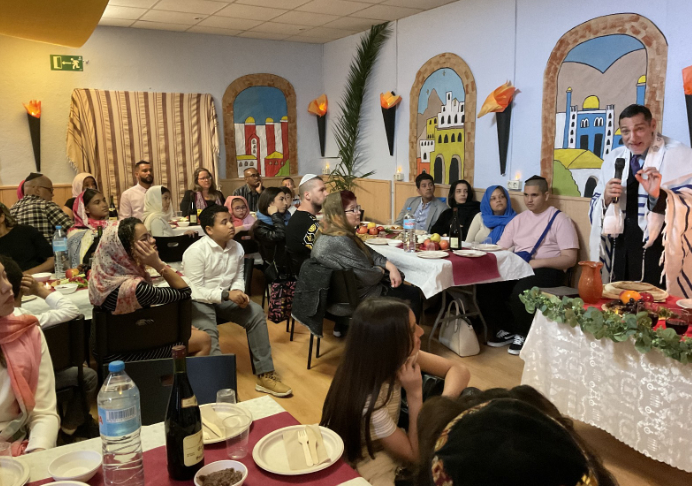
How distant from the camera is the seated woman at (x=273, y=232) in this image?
14.9ft

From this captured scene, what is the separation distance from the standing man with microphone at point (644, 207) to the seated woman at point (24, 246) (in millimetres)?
3801

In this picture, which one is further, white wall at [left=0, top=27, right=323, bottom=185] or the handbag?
white wall at [left=0, top=27, right=323, bottom=185]

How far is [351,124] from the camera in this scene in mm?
7445

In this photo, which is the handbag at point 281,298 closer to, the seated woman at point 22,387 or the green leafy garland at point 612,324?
the green leafy garland at point 612,324

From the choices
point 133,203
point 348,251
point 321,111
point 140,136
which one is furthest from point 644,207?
point 140,136

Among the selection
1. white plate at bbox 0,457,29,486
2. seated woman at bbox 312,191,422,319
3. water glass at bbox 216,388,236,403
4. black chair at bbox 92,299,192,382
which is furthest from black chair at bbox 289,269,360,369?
white plate at bbox 0,457,29,486

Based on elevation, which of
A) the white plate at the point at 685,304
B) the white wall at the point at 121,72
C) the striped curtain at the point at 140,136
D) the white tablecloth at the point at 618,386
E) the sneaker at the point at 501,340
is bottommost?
the sneaker at the point at 501,340

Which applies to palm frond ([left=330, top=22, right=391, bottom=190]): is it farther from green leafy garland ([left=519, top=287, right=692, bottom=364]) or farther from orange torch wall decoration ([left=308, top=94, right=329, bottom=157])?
green leafy garland ([left=519, top=287, right=692, bottom=364])

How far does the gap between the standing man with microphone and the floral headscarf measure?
2.69 m

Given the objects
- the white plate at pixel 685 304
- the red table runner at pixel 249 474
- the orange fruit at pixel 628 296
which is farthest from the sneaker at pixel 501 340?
the red table runner at pixel 249 474

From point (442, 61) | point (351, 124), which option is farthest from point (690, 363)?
point (351, 124)

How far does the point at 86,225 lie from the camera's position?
4215 millimetres

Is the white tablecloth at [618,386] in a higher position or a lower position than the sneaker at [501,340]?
higher

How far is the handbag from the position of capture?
414 centimetres
